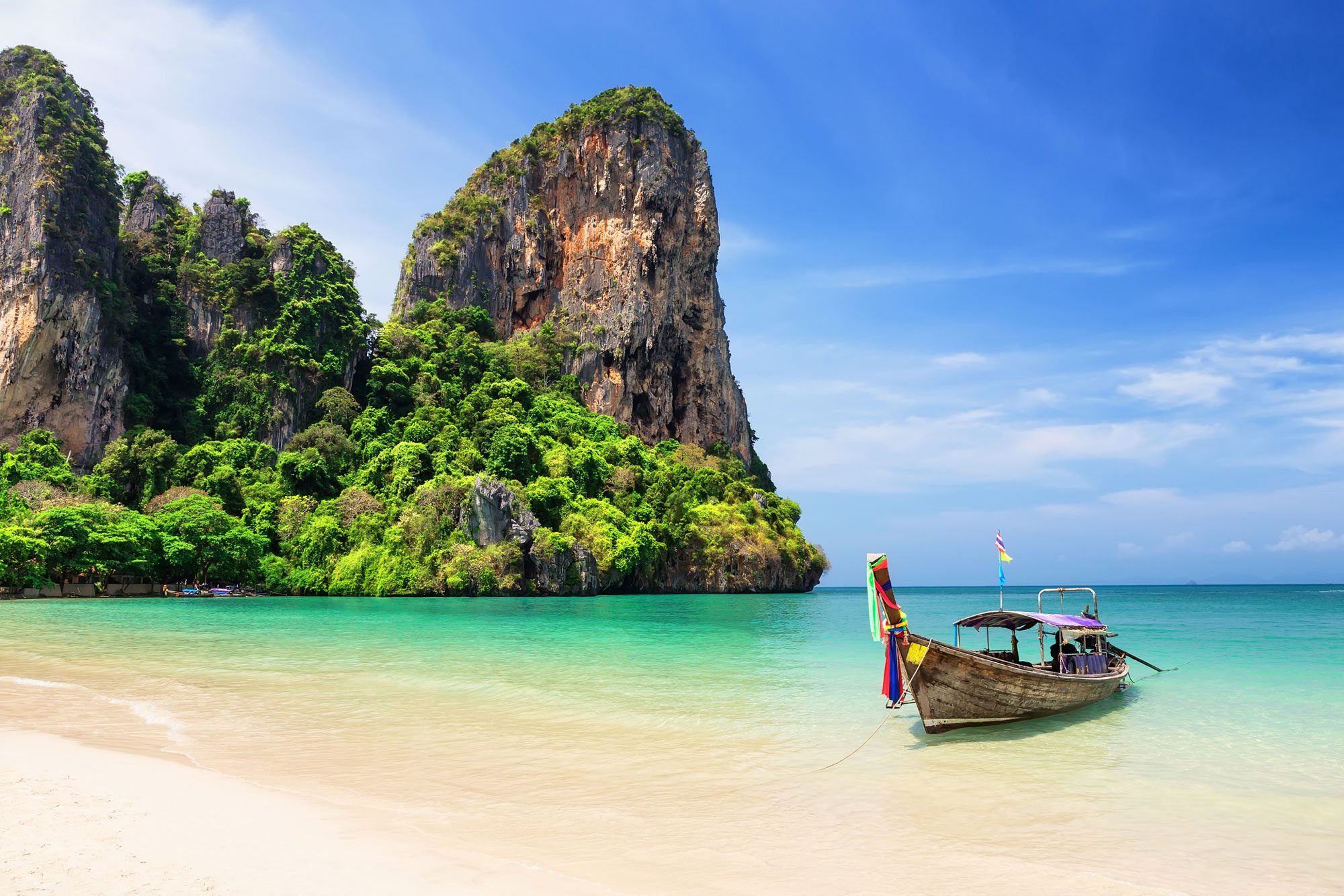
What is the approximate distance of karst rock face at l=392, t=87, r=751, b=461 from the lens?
73688 millimetres

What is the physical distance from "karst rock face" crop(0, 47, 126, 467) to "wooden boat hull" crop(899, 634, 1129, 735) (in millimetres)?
58003

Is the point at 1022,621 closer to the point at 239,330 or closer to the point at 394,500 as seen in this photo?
the point at 394,500

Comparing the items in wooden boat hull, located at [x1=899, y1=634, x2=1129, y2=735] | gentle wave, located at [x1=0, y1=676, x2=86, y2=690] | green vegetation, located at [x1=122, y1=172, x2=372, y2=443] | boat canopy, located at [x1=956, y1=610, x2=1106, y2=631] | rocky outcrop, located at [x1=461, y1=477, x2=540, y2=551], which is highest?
green vegetation, located at [x1=122, y1=172, x2=372, y2=443]

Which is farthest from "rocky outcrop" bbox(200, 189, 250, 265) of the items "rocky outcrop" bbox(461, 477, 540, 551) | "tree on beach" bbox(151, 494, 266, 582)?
"rocky outcrop" bbox(461, 477, 540, 551)

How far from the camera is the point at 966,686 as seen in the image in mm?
10547

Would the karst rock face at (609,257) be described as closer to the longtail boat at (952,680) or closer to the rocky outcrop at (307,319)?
the rocky outcrop at (307,319)

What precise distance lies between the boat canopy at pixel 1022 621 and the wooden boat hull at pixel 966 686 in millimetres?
1456

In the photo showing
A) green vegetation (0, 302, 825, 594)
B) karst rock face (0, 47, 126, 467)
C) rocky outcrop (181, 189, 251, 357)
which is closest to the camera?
green vegetation (0, 302, 825, 594)

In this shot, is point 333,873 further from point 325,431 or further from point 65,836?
point 325,431

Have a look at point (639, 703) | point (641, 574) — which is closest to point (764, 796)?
point (639, 703)

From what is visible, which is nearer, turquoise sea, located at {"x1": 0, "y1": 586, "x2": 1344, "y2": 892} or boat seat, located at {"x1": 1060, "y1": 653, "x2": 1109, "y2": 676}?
turquoise sea, located at {"x1": 0, "y1": 586, "x2": 1344, "y2": 892}

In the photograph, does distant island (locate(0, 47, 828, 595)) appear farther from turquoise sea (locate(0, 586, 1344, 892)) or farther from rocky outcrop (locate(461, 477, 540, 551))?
turquoise sea (locate(0, 586, 1344, 892))

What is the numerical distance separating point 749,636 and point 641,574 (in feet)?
101

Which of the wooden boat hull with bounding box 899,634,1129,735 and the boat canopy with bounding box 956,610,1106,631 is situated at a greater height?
the boat canopy with bounding box 956,610,1106,631
